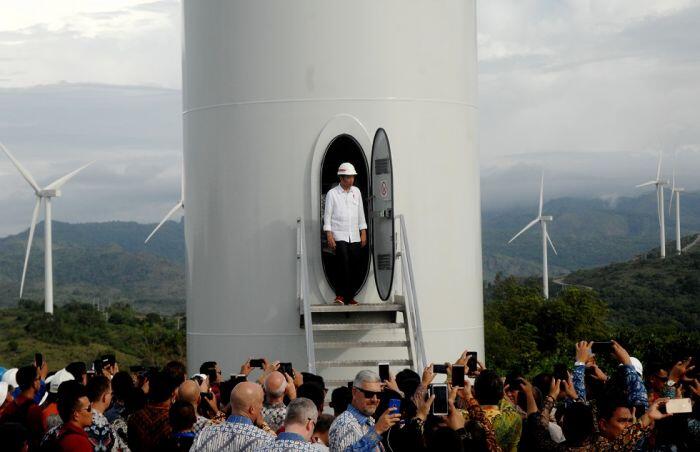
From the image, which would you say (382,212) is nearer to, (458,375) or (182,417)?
(458,375)

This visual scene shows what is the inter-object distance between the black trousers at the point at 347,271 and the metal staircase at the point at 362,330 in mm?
365

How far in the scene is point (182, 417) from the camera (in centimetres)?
1022

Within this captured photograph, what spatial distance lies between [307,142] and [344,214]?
1360 mm

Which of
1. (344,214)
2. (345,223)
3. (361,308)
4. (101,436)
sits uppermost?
(344,214)

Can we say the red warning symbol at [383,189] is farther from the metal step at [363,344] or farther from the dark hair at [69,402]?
the dark hair at [69,402]

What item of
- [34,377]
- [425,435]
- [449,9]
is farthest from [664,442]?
[449,9]

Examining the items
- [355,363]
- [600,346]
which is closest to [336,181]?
[355,363]

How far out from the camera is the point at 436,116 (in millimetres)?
20922

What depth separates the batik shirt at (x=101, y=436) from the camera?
10.5 metres

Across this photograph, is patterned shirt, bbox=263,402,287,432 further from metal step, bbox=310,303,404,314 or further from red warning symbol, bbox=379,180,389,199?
red warning symbol, bbox=379,180,389,199

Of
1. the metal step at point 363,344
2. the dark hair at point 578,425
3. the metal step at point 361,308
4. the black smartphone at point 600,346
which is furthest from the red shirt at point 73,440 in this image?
the metal step at point 361,308

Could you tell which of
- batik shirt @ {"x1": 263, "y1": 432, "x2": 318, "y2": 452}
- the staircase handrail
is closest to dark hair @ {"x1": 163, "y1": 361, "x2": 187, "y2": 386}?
batik shirt @ {"x1": 263, "y1": 432, "x2": 318, "y2": 452}

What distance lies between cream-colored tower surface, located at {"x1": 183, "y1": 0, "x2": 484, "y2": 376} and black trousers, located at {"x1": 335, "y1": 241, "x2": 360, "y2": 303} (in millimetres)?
263

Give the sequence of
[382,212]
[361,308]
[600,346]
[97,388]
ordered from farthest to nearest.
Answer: [382,212] → [361,308] → [600,346] → [97,388]
